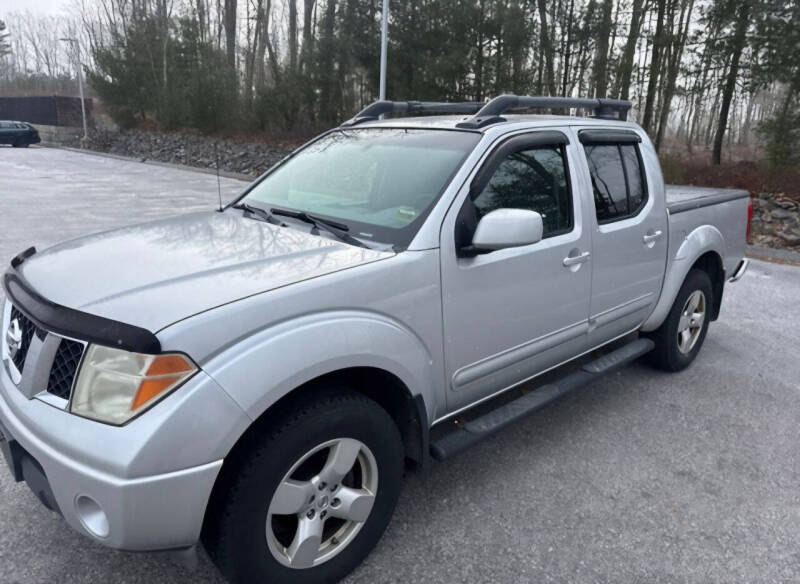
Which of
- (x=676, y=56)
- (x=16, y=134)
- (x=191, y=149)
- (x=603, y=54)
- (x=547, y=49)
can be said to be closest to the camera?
(x=676, y=56)

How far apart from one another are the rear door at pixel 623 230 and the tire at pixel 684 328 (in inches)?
13.6

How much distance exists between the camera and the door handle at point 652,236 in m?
3.88

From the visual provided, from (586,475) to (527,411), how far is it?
1.82 ft

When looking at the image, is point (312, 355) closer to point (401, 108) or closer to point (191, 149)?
point (401, 108)

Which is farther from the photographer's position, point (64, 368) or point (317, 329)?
point (317, 329)

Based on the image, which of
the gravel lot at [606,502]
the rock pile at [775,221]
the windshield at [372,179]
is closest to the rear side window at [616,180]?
the windshield at [372,179]

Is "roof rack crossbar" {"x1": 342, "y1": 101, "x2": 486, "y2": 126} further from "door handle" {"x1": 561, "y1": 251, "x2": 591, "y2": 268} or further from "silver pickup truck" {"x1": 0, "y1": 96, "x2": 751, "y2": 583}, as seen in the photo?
"door handle" {"x1": 561, "y1": 251, "x2": 591, "y2": 268}

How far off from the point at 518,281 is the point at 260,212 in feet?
4.51

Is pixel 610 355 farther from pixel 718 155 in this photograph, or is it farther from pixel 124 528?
pixel 718 155

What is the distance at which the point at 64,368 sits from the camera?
202 centimetres

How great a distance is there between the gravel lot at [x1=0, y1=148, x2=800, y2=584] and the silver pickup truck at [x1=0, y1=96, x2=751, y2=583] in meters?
0.38

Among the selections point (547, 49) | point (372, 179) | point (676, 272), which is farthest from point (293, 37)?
point (372, 179)

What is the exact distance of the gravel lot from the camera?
2.54 m

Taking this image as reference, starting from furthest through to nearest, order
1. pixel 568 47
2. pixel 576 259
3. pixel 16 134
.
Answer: pixel 16 134 < pixel 568 47 < pixel 576 259
